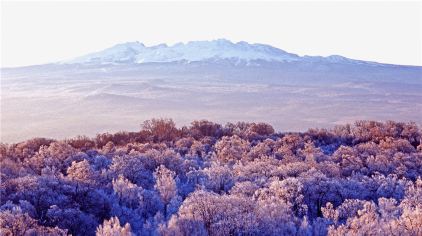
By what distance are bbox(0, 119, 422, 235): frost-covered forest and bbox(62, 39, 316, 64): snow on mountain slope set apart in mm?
141238

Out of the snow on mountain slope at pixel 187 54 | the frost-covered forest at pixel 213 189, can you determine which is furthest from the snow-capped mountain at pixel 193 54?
the frost-covered forest at pixel 213 189

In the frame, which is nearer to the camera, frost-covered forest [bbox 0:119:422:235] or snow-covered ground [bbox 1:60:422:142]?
frost-covered forest [bbox 0:119:422:235]

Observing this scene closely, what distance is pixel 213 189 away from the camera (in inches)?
747

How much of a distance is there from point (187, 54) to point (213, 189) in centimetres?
17046

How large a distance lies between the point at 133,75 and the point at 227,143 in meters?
108

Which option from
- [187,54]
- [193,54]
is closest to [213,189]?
[193,54]

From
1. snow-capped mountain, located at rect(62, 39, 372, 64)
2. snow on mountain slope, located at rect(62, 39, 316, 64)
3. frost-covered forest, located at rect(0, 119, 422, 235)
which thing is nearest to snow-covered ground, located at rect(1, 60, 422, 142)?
snow-capped mountain, located at rect(62, 39, 372, 64)

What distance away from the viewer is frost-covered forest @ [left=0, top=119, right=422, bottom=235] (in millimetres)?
13633

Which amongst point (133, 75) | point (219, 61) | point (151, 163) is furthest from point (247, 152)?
point (219, 61)

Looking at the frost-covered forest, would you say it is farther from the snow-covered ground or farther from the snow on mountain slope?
the snow on mountain slope

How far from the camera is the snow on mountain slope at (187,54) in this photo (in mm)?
174500

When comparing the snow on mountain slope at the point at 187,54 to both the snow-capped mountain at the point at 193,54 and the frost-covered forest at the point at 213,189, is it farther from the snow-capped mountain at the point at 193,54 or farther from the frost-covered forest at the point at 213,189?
the frost-covered forest at the point at 213,189

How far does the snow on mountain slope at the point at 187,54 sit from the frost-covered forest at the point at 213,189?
463 ft

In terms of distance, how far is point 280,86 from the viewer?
106250 mm
